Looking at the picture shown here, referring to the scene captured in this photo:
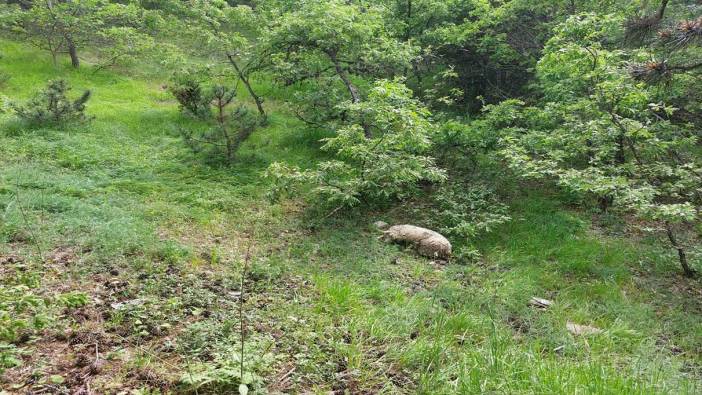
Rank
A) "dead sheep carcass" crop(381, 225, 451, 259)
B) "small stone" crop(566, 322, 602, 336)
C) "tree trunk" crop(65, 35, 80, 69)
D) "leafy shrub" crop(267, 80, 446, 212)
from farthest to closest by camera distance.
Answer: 1. "tree trunk" crop(65, 35, 80, 69)
2. "leafy shrub" crop(267, 80, 446, 212)
3. "dead sheep carcass" crop(381, 225, 451, 259)
4. "small stone" crop(566, 322, 602, 336)

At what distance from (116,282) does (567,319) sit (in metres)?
4.49

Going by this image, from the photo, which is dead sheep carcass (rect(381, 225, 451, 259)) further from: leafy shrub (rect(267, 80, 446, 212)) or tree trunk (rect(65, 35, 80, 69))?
tree trunk (rect(65, 35, 80, 69))

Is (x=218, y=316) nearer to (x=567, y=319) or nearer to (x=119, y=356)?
(x=119, y=356)

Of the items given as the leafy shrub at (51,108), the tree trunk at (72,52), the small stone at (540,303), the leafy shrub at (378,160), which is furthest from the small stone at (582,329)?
the tree trunk at (72,52)

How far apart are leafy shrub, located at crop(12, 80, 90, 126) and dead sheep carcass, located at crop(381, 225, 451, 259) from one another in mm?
7189

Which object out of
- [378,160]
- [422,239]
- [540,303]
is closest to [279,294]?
[422,239]

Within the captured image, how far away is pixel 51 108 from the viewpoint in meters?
8.77

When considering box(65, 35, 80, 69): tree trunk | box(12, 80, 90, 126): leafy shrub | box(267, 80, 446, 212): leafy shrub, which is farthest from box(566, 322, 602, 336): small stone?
box(65, 35, 80, 69): tree trunk

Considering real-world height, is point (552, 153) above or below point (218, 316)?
above

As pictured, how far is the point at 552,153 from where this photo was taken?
638 cm

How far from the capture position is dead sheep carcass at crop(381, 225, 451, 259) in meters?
5.91

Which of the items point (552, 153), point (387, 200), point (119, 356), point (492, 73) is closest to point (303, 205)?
point (387, 200)

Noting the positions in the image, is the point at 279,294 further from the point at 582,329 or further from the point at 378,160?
the point at 378,160

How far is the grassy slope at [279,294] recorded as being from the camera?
2.69 meters
